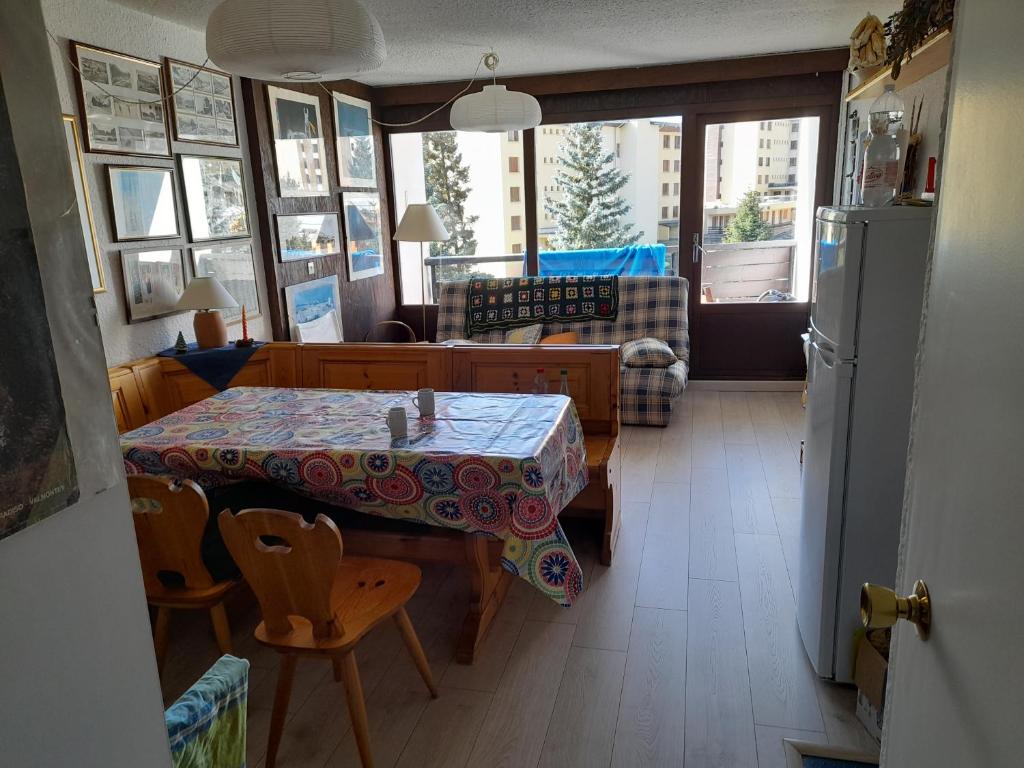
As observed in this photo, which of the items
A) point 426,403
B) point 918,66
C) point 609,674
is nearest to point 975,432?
point 609,674

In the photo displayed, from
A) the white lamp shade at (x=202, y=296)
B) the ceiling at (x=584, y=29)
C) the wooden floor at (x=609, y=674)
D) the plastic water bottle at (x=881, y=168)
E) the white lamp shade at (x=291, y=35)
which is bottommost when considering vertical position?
→ the wooden floor at (x=609, y=674)

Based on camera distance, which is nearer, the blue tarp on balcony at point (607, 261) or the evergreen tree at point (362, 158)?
the evergreen tree at point (362, 158)

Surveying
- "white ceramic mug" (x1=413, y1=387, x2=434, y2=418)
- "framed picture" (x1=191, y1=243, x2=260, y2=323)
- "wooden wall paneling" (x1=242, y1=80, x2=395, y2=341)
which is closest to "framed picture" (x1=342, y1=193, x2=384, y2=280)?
"wooden wall paneling" (x1=242, y1=80, x2=395, y2=341)

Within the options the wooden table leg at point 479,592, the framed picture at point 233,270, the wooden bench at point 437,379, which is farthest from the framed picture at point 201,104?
the wooden table leg at point 479,592

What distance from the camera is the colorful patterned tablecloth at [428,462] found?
2.14 metres

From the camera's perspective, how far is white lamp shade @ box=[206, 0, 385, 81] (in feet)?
6.33

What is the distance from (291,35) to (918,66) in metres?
2.08

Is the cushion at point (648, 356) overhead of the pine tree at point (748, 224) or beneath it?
beneath

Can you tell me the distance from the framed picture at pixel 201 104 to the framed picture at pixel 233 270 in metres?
0.57

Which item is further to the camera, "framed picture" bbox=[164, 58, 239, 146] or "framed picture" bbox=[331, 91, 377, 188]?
"framed picture" bbox=[331, 91, 377, 188]

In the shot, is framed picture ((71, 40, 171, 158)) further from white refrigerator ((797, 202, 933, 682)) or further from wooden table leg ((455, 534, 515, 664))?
white refrigerator ((797, 202, 933, 682))

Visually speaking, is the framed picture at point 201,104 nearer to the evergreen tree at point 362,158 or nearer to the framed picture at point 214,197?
the framed picture at point 214,197

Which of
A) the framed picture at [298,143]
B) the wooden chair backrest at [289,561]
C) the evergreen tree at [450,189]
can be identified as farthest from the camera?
the evergreen tree at [450,189]

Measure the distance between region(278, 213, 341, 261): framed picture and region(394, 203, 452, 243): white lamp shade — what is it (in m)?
0.50
